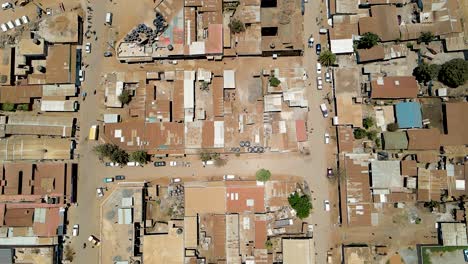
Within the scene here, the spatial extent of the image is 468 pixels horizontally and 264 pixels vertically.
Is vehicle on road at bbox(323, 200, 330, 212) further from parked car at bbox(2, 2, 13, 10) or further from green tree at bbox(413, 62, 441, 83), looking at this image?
parked car at bbox(2, 2, 13, 10)

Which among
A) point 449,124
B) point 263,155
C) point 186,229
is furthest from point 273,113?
point 449,124

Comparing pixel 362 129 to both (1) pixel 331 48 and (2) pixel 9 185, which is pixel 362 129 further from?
(2) pixel 9 185

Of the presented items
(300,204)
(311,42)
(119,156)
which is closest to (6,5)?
(119,156)

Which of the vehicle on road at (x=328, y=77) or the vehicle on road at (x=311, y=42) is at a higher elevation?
the vehicle on road at (x=311, y=42)

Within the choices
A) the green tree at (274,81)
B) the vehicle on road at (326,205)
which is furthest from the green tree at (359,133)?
the green tree at (274,81)

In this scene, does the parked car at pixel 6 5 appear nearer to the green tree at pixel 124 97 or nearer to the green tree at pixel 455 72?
the green tree at pixel 124 97

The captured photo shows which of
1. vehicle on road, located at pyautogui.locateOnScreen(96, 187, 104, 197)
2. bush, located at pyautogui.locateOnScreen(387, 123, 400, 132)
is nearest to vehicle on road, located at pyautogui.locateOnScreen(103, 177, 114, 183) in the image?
vehicle on road, located at pyautogui.locateOnScreen(96, 187, 104, 197)
